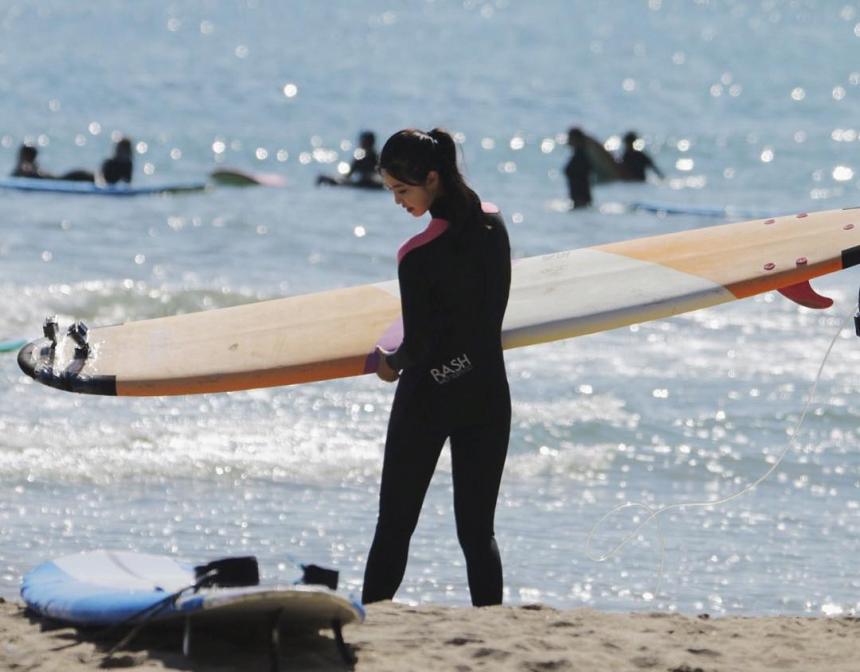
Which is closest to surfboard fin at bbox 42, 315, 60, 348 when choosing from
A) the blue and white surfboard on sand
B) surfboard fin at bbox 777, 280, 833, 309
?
the blue and white surfboard on sand

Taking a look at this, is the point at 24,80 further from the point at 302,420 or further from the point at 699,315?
the point at 302,420

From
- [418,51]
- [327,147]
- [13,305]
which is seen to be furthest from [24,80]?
[13,305]

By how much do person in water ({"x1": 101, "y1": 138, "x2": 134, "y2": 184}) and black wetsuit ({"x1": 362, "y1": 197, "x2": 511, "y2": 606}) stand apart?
1473 cm

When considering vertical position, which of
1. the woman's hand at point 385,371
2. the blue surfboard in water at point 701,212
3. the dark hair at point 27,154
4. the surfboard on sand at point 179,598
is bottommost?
the surfboard on sand at point 179,598

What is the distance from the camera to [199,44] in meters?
42.4

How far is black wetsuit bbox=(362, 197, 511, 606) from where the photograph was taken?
404 centimetres

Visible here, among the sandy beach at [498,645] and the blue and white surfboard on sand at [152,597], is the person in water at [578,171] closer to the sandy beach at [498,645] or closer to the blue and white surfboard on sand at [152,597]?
the sandy beach at [498,645]

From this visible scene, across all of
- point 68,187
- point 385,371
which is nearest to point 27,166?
point 68,187

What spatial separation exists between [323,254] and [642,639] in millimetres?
11397

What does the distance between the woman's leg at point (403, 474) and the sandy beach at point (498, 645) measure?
183 mm

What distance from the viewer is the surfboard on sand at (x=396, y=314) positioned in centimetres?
490

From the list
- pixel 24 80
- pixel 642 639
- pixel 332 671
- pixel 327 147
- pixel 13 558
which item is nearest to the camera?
pixel 332 671

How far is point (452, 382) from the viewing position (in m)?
4.14

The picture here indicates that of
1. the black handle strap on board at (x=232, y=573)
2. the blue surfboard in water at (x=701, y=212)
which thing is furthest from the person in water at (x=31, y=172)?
the black handle strap on board at (x=232, y=573)
